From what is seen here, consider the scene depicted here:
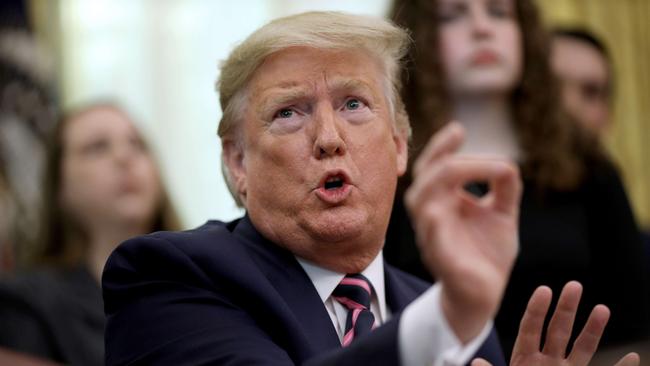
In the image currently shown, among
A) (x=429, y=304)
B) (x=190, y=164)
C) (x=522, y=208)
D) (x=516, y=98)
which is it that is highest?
(x=429, y=304)

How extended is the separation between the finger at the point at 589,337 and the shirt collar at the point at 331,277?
23 centimetres

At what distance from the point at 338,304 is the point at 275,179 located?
0.52ft

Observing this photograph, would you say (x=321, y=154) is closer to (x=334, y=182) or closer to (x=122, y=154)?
(x=334, y=182)

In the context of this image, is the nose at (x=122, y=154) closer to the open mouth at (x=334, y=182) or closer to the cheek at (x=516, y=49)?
the cheek at (x=516, y=49)

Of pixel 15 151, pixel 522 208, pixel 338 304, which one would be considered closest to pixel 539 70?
pixel 522 208

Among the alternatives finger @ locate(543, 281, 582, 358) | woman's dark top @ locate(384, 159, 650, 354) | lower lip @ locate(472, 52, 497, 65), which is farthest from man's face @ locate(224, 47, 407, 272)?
lower lip @ locate(472, 52, 497, 65)

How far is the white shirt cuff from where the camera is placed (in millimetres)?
1019

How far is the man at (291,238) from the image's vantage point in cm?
127

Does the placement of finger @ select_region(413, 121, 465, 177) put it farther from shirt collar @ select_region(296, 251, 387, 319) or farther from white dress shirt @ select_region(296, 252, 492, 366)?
shirt collar @ select_region(296, 251, 387, 319)

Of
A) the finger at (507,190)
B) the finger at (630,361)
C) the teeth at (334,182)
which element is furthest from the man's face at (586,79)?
the finger at (507,190)

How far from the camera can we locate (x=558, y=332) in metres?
1.30

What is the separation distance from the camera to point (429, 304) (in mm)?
1033

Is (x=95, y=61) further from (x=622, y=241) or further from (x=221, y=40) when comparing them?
(x=622, y=241)

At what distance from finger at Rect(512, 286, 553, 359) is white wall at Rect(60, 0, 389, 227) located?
10.8ft
